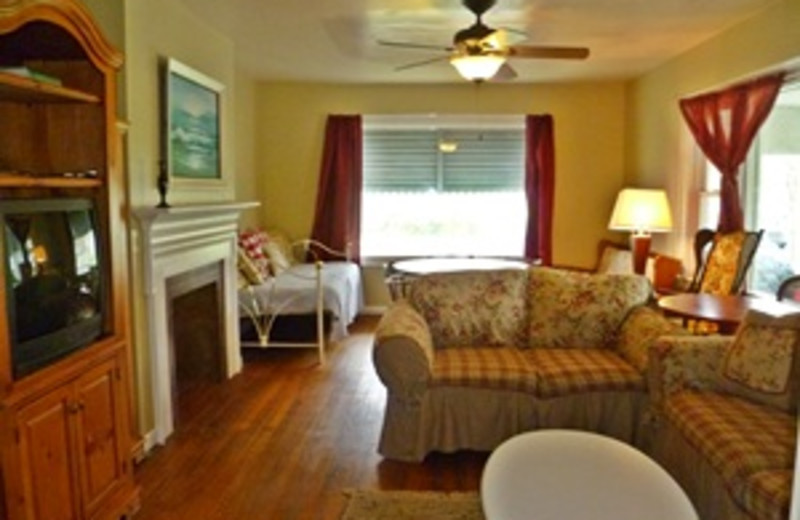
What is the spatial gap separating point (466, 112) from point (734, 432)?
5036 mm

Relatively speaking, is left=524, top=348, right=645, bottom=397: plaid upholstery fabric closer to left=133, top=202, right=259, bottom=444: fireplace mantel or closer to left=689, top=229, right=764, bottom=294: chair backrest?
left=689, top=229, right=764, bottom=294: chair backrest

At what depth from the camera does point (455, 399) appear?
10.6 ft

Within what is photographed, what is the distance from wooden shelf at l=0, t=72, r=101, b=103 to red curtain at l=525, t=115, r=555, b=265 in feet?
16.5

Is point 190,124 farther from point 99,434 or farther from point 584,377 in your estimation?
point 584,377

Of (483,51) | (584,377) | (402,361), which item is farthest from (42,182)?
(584,377)

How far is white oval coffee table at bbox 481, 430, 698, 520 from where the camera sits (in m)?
1.92

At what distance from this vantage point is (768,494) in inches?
76.6

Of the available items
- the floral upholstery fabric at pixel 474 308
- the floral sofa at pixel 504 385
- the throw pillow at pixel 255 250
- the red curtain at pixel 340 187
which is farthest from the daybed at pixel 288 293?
the floral sofa at pixel 504 385

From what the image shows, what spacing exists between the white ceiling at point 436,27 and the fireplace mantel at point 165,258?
1.28 m

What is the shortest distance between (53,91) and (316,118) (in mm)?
4739

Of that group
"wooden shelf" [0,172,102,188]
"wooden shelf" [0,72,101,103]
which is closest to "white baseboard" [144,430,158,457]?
"wooden shelf" [0,172,102,188]

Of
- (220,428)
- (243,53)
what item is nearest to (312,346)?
(220,428)

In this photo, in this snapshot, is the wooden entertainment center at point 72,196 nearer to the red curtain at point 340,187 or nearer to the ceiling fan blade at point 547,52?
the ceiling fan blade at point 547,52

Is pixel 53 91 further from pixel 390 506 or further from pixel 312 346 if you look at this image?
pixel 312 346
